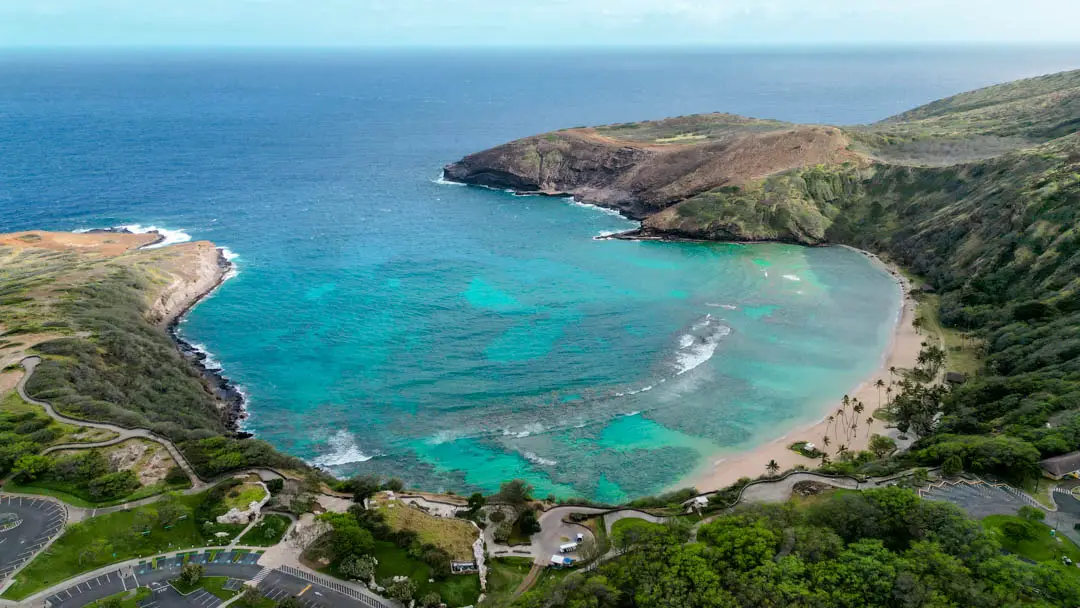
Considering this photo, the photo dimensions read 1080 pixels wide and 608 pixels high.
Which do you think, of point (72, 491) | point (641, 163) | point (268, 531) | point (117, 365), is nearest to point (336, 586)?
point (268, 531)

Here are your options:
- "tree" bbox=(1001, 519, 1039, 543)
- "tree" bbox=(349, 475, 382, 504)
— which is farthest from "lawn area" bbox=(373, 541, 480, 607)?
"tree" bbox=(1001, 519, 1039, 543)

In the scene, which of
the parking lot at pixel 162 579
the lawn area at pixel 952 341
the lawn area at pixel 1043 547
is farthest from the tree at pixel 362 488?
the lawn area at pixel 952 341

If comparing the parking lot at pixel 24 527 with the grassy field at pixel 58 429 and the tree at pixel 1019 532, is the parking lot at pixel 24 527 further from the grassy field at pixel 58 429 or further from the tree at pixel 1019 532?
the tree at pixel 1019 532

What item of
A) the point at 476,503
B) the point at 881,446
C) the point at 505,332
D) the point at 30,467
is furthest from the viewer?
the point at 505,332

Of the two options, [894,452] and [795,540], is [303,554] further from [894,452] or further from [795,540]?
[894,452]

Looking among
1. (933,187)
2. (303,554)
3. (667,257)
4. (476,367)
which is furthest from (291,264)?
(933,187)

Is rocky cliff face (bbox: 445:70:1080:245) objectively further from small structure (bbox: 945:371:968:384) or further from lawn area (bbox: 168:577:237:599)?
lawn area (bbox: 168:577:237:599)

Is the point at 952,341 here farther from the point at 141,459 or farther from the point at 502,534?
the point at 141,459
